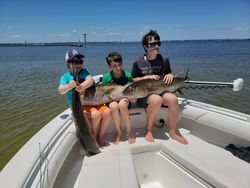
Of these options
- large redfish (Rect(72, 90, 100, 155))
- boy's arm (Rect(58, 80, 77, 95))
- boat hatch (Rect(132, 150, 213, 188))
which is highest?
boy's arm (Rect(58, 80, 77, 95))

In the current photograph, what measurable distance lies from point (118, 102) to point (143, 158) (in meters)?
0.80

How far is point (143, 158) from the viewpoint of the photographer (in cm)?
309

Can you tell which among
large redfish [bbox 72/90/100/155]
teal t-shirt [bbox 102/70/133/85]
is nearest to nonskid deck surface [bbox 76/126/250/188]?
large redfish [bbox 72/90/100/155]

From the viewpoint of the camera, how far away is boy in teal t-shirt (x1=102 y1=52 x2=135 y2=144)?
328cm

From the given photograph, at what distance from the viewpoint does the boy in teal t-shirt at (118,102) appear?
3.28m

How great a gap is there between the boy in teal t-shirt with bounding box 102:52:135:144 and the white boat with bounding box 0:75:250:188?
158 mm

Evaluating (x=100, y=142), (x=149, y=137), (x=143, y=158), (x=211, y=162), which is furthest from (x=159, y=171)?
(x=100, y=142)

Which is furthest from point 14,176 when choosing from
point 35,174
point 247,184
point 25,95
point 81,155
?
point 25,95

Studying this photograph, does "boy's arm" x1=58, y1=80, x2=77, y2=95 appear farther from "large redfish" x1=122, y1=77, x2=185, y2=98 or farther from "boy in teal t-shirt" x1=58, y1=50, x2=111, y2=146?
"large redfish" x1=122, y1=77, x2=185, y2=98

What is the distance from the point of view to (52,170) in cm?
231

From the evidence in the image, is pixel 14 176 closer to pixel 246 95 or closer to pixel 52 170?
pixel 52 170

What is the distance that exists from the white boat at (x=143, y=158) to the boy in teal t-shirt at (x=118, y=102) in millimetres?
158

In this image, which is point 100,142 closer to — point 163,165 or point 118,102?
point 118,102

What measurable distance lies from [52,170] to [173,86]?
1.97 m
